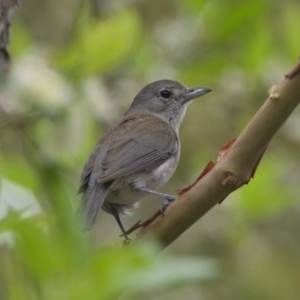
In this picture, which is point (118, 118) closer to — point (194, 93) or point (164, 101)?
point (164, 101)

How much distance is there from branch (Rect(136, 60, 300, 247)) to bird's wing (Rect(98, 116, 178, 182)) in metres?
1.72

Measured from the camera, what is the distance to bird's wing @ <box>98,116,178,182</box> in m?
4.33

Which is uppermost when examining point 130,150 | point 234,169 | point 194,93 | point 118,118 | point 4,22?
point 118,118

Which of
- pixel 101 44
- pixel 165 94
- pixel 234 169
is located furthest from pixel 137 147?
pixel 234 169

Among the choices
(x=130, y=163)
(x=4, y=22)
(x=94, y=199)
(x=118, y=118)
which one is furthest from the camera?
(x=118, y=118)

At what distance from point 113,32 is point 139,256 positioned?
7.58 feet

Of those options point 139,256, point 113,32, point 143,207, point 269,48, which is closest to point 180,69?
point 269,48

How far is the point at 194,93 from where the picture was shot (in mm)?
5324

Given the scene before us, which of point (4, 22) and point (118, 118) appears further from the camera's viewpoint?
point (118, 118)

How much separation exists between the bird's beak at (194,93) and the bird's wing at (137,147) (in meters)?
0.31

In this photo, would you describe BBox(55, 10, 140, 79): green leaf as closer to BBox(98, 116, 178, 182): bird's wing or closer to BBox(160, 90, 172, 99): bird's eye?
BBox(98, 116, 178, 182): bird's wing

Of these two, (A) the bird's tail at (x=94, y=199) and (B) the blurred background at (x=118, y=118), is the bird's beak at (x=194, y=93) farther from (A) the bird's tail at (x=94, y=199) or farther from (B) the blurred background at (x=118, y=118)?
(A) the bird's tail at (x=94, y=199)

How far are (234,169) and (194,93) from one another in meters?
3.16

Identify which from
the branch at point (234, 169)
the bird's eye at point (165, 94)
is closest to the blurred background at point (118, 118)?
the branch at point (234, 169)
